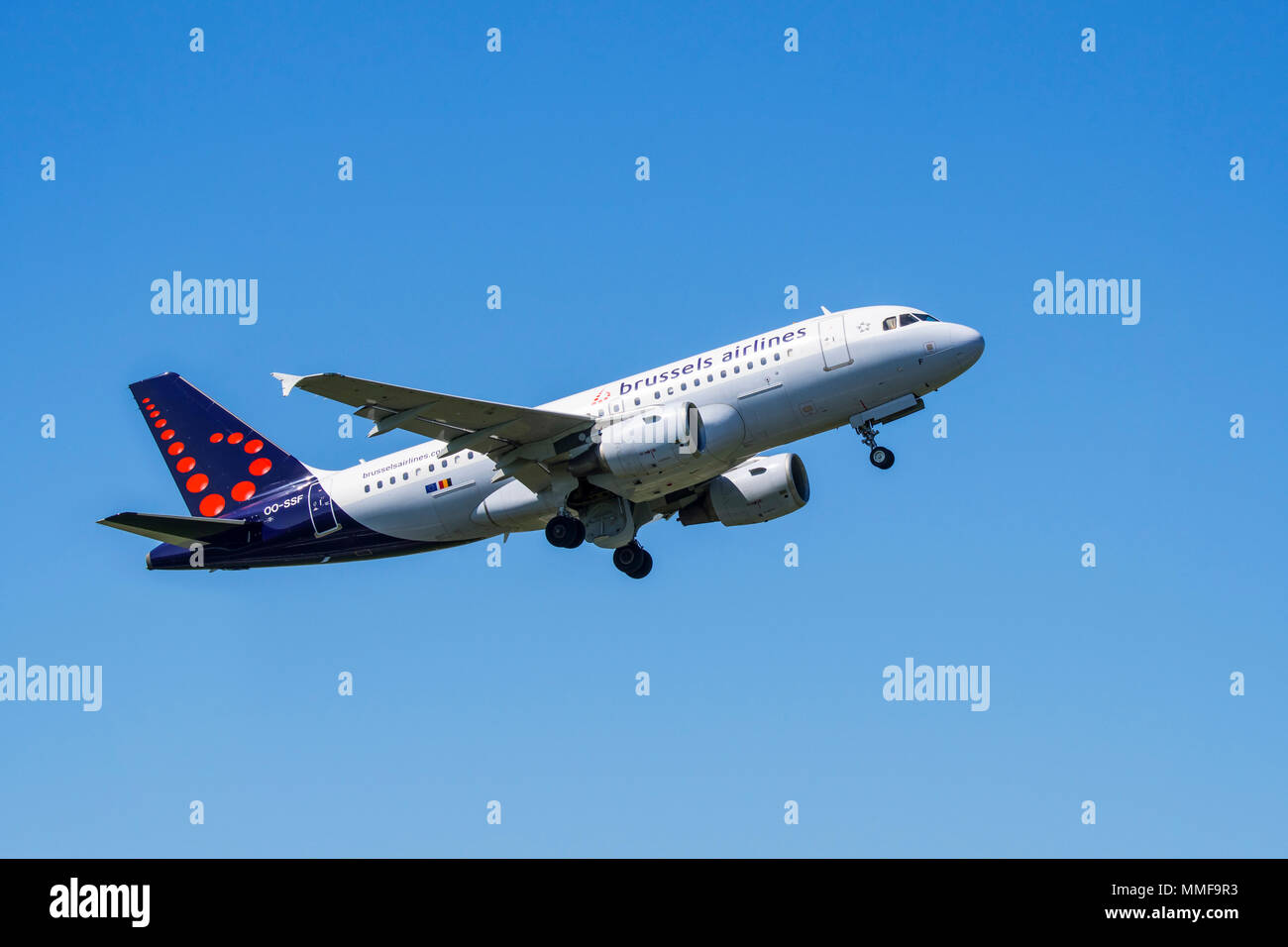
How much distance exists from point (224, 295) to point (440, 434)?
342 inches

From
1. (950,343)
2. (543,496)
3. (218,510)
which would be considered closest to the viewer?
(950,343)

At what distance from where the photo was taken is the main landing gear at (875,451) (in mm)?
39156

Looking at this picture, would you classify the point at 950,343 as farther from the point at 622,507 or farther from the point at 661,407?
the point at 622,507

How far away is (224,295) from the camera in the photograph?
43.4 meters

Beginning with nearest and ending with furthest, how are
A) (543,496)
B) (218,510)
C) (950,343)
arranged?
(950,343), (543,496), (218,510)

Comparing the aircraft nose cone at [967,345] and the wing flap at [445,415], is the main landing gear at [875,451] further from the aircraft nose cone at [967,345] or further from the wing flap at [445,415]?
the wing flap at [445,415]

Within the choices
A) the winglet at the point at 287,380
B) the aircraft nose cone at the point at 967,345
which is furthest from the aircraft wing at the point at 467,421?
the aircraft nose cone at the point at 967,345

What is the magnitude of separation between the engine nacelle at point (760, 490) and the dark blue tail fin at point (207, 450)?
12.9m

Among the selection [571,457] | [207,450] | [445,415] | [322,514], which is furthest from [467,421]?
[207,450]

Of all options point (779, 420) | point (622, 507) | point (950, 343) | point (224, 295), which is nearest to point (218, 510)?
point (224, 295)

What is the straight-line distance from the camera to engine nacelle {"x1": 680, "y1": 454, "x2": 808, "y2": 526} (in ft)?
146

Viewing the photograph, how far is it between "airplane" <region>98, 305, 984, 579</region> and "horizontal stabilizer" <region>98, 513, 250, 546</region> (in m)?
0.06

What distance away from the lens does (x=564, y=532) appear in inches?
1633

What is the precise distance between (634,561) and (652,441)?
22.3 feet
